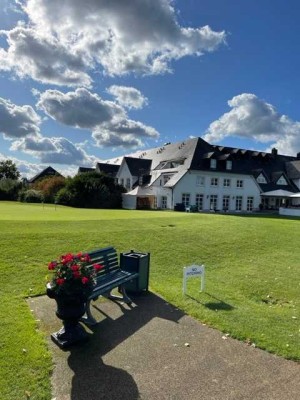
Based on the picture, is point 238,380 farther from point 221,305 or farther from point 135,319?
point 221,305

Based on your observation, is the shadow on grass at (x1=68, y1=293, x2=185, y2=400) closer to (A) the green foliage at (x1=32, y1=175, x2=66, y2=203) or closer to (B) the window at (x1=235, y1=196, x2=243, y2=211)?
(B) the window at (x1=235, y1=196, x2=243, y2=211)

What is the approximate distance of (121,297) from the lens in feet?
26.7

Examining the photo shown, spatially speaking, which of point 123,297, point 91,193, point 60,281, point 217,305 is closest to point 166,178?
point 91,193

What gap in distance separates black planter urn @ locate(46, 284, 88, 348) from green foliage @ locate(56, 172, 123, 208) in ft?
144

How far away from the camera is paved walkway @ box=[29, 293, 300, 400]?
4.59m

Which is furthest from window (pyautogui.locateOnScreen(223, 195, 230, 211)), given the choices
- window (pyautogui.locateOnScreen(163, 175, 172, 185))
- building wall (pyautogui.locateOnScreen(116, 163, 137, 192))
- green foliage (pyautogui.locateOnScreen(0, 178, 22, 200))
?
green foliage (pyautogui.locateOnScreen(0, 178, 22, 200))

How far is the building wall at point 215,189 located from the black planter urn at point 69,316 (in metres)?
41.7

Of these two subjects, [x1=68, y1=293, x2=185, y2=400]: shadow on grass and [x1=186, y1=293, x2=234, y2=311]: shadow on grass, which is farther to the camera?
[x1=186, y1=293, x2=234, y2=311]: shadow on grass

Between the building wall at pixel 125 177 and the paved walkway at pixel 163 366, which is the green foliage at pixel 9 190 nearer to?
the building wall at pixel 125 177

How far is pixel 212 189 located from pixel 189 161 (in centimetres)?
533

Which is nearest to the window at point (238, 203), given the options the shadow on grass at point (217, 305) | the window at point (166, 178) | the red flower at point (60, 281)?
the window at point (166, 178)

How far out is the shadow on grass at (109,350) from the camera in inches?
180

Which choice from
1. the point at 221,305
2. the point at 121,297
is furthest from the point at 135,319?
the point at 221,305

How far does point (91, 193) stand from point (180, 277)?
4041 cm
